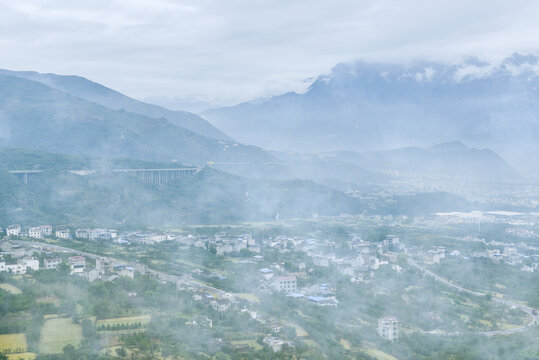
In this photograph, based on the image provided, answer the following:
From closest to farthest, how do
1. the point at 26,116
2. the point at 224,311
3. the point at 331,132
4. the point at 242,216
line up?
the point at 224,311 < the point at 242,216 < the point at 26,116 < the point at 331,132

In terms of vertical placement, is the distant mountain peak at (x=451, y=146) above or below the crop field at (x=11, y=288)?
above

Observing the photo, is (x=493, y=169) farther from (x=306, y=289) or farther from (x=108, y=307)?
(x=108, y=307)

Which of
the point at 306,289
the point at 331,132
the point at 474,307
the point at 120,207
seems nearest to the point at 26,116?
the point at 120,207

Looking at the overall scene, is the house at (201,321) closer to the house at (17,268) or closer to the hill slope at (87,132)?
the house at (17,268)

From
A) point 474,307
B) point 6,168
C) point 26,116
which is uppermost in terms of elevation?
point 26,116

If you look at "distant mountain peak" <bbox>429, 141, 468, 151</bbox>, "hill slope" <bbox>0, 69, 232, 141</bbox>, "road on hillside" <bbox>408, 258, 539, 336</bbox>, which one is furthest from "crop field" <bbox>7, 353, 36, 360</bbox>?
"distant mountain peak" <bbox>429, 141, 468, 151</bbox>

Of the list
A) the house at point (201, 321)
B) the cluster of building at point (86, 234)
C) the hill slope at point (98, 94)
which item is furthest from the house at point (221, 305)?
the hill slope at point (98, 94)

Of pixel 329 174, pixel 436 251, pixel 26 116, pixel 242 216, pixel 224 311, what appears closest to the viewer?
pixel 224 311

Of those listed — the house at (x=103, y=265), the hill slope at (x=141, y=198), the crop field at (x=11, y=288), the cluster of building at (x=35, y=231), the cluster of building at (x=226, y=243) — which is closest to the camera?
the crop field at (x=11, y=288)
